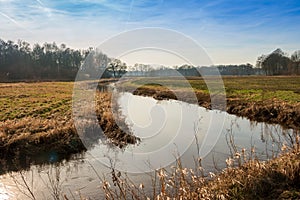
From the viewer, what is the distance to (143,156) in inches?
417

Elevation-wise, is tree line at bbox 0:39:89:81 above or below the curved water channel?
above

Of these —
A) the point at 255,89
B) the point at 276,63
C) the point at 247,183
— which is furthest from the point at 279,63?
the point at 247,183

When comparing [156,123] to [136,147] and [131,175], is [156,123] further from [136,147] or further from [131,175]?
[131,175]

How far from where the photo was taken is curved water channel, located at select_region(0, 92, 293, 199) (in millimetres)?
7656

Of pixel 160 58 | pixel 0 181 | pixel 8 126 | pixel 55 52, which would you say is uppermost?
pixel 55 52

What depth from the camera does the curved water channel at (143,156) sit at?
7656mm

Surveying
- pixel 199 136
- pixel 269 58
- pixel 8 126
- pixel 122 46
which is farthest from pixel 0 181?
pixel 269 58

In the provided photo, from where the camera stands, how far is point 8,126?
12.7m

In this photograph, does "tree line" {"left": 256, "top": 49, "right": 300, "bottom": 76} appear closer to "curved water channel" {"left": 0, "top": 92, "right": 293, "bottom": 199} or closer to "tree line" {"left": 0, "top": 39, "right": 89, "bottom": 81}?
"tree line" {"left": 0, "top": 39, "right": 89, "bottom": 81}

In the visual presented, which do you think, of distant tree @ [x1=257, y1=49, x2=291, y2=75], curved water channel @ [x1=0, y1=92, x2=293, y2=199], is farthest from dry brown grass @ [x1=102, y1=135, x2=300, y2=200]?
distant tree @ [x1=257, y1=49, x2=291, y2=75]

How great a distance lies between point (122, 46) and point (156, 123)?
776 cm

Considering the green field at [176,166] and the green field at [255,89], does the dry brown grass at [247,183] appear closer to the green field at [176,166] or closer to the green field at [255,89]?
the green field at [176,166]

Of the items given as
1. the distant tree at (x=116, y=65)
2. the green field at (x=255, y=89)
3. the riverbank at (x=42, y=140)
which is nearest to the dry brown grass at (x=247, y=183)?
the riverbank at (x=42, y=140)

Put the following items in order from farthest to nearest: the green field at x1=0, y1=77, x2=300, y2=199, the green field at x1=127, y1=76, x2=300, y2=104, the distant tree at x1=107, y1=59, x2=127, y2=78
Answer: the green field at x1=127, y1=76, x2=300, y2=104 → the distant tree at x1=107, y1=59, x2=127, y2=78 → the green field at x1=0, y1=77, x2=300, y2=199
